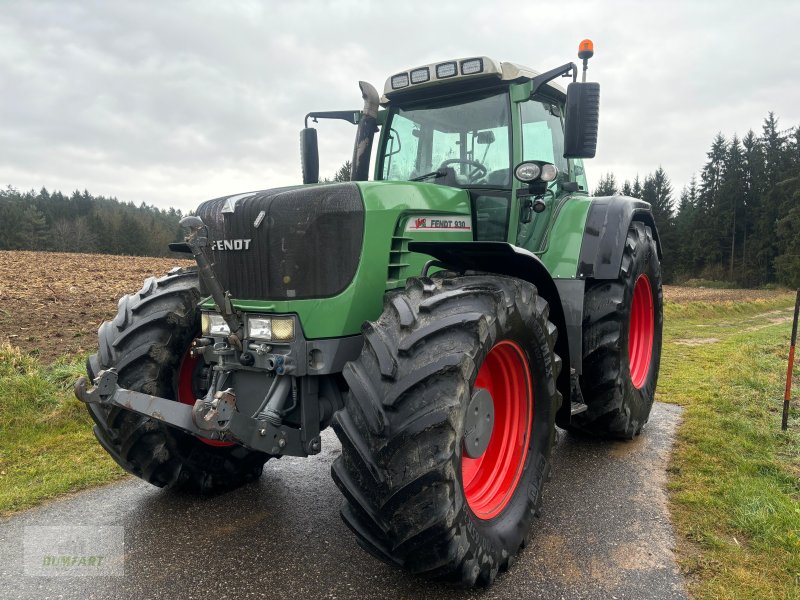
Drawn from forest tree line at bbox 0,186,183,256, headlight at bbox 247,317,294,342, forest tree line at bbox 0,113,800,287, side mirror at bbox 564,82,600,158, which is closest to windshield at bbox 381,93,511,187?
side mirror at bbox 564,82,600,158

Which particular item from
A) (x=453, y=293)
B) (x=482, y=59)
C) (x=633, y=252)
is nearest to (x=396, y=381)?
(x=453, y=293)

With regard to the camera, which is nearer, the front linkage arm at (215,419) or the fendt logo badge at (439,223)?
the front linkage arm at (215,419)

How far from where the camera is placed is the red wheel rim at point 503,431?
115 inches

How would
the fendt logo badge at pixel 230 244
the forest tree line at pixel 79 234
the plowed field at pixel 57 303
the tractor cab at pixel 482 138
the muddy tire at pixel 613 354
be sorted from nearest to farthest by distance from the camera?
the fendt logo badge at pixel 230 244, the tractor cab at pixel 482 138, the muddy tire at pixel 613 354, the plowed field at pixel 57 303, the forest tree line at pixel 79 234

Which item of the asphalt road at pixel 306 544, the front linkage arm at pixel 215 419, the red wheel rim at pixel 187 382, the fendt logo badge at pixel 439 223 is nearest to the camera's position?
the front linkage arm at pixel 215 419

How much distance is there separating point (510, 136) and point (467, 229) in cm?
69

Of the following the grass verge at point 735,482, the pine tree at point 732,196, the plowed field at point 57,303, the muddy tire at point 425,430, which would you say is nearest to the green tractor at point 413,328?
the muddy tire at point 425,430

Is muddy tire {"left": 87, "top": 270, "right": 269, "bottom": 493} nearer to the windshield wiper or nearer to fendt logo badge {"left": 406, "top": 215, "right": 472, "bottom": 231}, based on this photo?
fendt logo badge {"left": 406, "top": 215, "right": 472, "bottom": 231}

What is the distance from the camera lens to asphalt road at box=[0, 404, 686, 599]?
8.36ft

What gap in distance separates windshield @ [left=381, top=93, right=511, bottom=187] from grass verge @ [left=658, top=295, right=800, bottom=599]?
2292 mm

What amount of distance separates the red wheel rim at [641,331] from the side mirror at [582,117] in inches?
79.3

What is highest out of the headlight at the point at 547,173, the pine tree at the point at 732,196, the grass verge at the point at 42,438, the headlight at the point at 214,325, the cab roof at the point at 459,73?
the pine tree at the point at 732,196

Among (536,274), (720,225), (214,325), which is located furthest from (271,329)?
(720,225)

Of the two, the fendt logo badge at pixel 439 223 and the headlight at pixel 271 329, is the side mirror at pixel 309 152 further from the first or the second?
the headlight at pixel 271 329
